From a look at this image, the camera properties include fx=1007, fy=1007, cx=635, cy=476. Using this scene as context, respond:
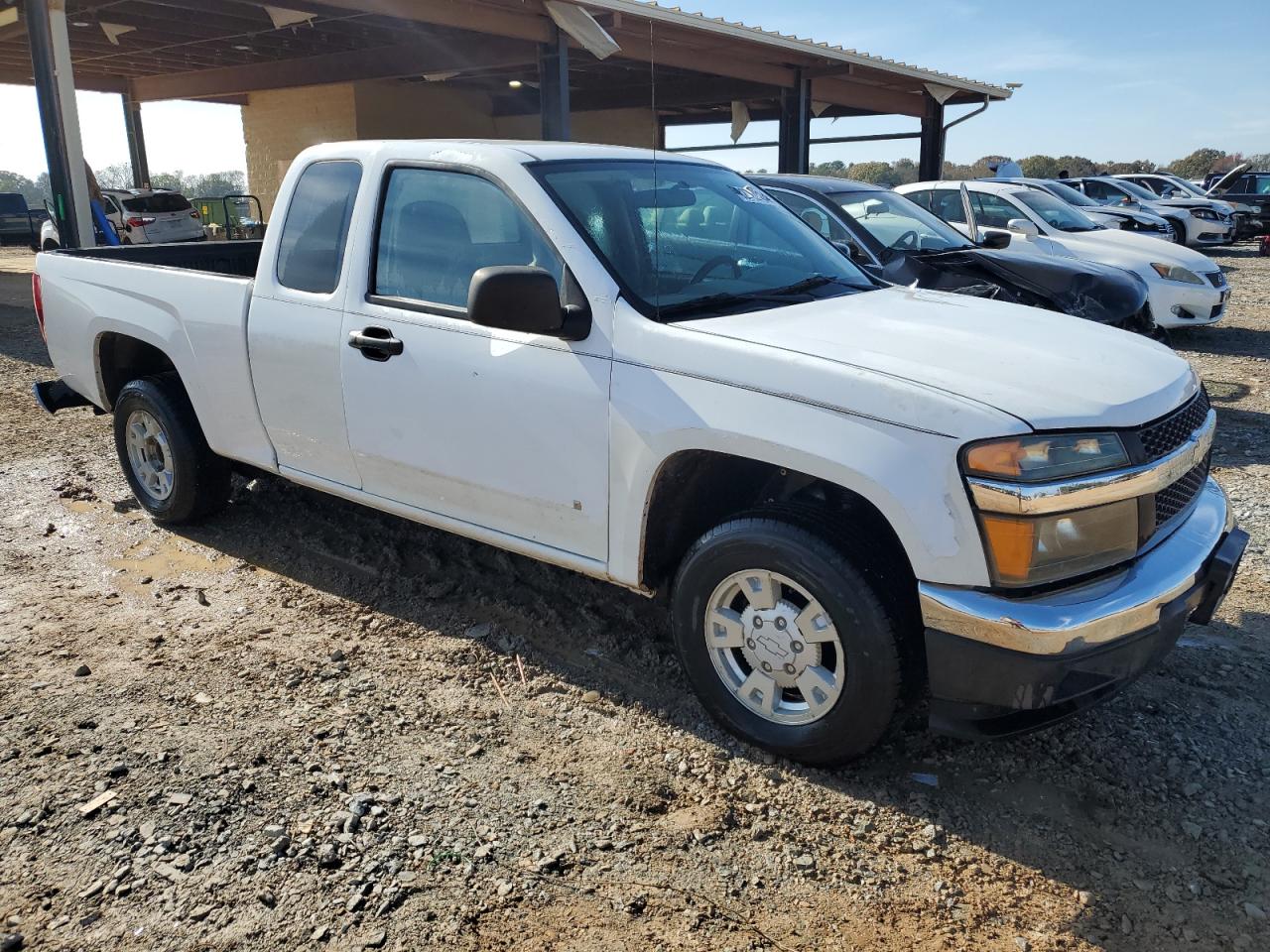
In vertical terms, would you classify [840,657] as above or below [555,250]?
below

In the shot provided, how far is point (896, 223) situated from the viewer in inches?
319

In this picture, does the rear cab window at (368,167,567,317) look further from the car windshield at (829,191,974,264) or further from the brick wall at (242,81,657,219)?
the brick wall at (242,81,657,219)

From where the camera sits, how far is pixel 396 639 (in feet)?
13.3

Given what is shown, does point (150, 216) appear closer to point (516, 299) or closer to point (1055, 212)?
point (1055, 212)

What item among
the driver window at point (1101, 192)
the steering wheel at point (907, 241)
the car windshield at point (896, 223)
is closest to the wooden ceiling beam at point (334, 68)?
the car windshield at point (896, 223)

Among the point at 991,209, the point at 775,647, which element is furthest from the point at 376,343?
the point at 991,209

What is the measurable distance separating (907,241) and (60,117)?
32.3ft

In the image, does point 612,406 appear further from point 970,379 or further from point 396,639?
point 396,639

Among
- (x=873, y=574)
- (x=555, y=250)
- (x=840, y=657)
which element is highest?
(x=555, y=250)

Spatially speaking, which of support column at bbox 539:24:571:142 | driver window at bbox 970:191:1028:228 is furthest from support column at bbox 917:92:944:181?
driver window at bbox 970:191:1028:228

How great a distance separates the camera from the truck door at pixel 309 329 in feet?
13.3

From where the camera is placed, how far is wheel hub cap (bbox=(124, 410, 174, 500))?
5.16 metres

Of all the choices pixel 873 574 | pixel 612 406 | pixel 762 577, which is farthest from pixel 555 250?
pixel 873 574

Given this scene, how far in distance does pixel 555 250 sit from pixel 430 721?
5.45 ft
